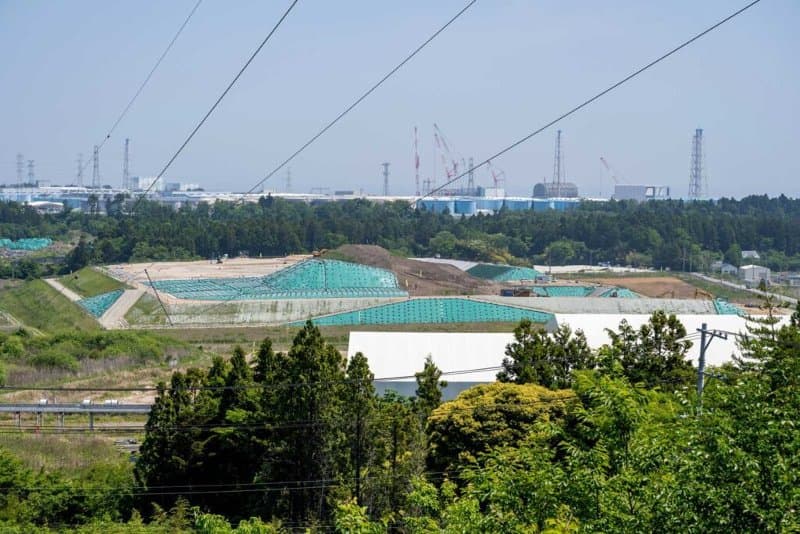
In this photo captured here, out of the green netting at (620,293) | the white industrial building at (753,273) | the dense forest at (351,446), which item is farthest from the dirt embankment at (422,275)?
the dense forest at (351,446)

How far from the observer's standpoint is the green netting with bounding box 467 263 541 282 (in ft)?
120

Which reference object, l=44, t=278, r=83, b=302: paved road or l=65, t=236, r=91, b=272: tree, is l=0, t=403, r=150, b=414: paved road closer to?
l=44, t=278, r=83, b=302: paved road

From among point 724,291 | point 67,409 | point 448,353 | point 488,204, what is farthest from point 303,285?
point 488,204

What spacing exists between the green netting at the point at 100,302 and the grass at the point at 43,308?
0.25 m

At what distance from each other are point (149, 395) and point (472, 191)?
9166 centimetres

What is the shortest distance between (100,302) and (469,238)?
70.1 feet

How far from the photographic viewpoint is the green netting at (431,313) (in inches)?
1003

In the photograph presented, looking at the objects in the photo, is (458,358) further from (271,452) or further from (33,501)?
(33,501)

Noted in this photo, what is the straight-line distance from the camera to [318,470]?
923cm

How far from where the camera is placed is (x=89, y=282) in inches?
1296

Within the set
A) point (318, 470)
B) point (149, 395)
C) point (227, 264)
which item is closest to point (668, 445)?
point (318, 470)

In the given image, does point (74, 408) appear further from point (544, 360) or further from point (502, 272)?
point (502, 272)

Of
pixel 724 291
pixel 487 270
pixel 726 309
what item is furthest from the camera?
pixel 487 270

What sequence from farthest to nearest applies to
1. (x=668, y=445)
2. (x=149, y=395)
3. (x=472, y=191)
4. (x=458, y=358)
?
(x=472, y=191), (x=149, y=395), (x=458, y=358), (x=668, y=445)
